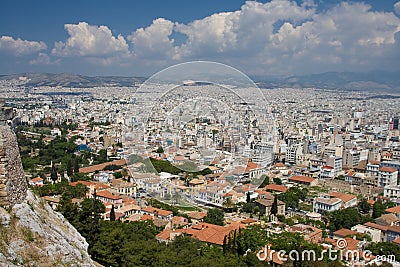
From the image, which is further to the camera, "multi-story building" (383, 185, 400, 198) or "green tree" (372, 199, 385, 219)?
"multi-story building" (383, 185, 400, 198)

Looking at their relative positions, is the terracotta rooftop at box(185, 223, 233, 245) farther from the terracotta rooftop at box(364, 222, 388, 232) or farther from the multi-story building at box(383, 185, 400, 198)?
the multi-story building at box(383, 185, 400, 198)

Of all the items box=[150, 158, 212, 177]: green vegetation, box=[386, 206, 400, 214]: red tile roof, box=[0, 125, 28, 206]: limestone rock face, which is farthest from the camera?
box=[386, 206, 400, 214]: red tile roof

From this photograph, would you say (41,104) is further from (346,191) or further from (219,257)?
(219,257)

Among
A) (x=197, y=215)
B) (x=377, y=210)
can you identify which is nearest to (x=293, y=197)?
(x=377, y=210)

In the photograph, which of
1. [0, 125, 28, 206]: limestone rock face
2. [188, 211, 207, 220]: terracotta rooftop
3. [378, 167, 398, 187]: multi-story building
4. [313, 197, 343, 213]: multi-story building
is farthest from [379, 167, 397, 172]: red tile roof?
[0, 125, 28, 206]: limestone rock face

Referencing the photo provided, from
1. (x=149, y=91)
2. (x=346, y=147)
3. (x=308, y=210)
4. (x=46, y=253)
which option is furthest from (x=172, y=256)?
(x=346, y=147)

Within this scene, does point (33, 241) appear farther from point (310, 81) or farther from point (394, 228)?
point (310, 81)

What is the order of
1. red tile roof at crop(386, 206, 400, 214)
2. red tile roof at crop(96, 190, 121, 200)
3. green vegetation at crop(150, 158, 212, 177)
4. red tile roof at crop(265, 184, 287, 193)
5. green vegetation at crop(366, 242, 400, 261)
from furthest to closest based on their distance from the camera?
red tile roof at crop(265, 184, 287, 193), red tile roof at crop(96, 190, 121, 200), red tile roof at crop(386, 206, 400, 214), green vegetation at crop(366, 242, 400, 261), green vegetation at crop(150, 158, 212, 177)

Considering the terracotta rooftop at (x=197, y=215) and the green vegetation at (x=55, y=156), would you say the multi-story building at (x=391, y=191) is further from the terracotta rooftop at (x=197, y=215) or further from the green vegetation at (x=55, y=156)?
the green vegetation at (x=55, y=156)

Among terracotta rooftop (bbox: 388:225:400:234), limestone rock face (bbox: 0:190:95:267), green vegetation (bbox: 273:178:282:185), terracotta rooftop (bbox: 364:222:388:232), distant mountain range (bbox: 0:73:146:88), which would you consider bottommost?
green vegetation (bbox: 273:178:282:185)

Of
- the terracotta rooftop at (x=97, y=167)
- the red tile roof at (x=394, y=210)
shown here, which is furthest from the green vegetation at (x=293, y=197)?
the terracotta rooftop at (x=97, y=167)
